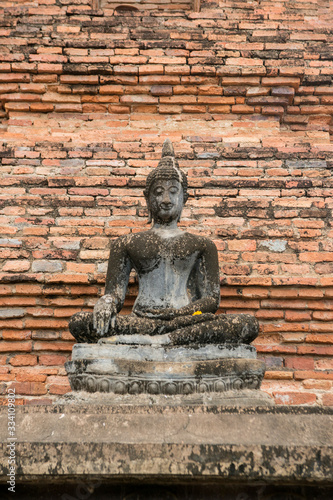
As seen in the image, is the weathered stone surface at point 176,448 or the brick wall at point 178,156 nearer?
the weathered stone surface at point 176,448

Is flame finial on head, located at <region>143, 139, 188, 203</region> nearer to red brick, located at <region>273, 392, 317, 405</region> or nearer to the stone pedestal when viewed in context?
the stone pedestal

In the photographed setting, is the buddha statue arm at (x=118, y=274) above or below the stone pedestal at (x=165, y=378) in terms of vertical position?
above

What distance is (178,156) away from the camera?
4973 mm

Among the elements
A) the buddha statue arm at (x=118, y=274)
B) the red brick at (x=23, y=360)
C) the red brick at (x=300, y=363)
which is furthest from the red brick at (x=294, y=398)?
the red brick at (x=23, y=360)

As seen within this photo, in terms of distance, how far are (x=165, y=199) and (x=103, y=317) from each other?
1041 millimetres

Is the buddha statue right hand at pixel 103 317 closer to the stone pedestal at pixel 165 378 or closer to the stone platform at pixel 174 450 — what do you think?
the stone pedestal at pixel 165 378

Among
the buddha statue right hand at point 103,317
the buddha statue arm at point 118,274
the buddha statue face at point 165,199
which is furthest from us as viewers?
the buddha statue face at point 165,199

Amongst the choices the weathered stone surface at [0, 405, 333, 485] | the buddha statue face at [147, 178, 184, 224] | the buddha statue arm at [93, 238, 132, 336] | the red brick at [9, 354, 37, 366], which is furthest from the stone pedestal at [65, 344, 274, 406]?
the red brick at [9, 354, 37, 366]

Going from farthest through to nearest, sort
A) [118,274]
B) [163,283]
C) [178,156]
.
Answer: [178,156] < [118,274] < [163,283]

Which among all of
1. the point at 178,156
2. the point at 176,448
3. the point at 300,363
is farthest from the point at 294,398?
the point at 178,156

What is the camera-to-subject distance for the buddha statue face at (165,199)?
151 inches

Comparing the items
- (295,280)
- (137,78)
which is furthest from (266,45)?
(295,280)

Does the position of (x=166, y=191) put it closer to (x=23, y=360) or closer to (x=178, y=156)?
(x=178, y=156)

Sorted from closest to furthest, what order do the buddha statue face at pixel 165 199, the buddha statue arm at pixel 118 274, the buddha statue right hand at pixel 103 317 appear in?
the buddha statue right hand at pixel 103 317, the buddha statue arm at pixel 118 274, the buddha statue face at pixel 165 199
